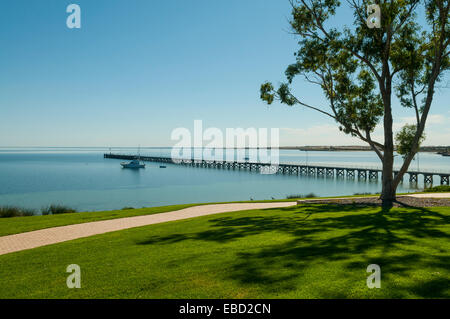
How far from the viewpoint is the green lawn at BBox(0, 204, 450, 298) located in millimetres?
4613

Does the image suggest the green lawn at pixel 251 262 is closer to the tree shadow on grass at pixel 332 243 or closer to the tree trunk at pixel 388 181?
the tree shadow on grass at pixel 332 243

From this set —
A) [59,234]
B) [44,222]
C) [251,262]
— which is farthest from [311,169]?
[251,262]

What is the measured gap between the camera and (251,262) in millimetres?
5887

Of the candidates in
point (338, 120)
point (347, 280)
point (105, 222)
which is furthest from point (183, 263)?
point (338, 120)

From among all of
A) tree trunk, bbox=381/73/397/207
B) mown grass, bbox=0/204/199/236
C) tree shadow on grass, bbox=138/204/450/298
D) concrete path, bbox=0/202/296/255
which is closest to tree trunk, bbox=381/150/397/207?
tree trunk, bbox=381/73/397/207

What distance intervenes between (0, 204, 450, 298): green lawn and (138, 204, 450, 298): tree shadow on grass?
0.02 meters

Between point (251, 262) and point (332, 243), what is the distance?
2228 mm

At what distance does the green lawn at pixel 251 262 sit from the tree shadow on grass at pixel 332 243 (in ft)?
0.06

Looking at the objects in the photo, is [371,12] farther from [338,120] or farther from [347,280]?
[347,280]

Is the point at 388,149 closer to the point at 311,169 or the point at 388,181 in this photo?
the point at 388,181

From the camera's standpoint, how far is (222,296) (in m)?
4.45
